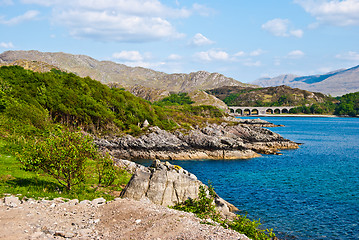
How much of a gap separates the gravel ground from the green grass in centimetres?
177

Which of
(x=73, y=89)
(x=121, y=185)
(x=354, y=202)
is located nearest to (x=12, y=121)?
(x=121, y=185)

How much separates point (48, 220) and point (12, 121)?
114ft

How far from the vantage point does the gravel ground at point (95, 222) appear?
46.9ft

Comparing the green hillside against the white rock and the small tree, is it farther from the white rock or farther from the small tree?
the white rock

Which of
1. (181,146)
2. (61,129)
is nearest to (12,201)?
(61,129)

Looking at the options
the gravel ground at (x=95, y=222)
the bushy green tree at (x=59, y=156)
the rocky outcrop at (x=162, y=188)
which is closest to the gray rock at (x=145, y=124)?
the rocky outcrop at (x=162, y=188)

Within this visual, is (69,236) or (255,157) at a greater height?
(69,236)

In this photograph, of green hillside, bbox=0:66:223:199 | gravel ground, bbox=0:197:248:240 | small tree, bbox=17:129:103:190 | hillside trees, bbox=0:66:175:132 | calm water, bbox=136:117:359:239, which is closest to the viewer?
gravel ground, bbox=0:197:248:240

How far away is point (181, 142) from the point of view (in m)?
77.1

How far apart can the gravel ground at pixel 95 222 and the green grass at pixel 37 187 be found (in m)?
1.77

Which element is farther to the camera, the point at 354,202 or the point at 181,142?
the point at 181,142

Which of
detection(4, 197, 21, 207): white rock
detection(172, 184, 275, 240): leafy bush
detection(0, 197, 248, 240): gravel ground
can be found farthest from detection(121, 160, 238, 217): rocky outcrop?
detection(4, 197, 21, 207): white rock

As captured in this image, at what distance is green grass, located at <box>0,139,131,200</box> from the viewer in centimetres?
1983

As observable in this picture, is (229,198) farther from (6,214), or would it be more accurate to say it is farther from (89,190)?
(6,214)
